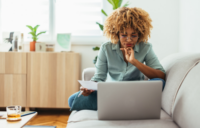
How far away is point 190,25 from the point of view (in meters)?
2.07

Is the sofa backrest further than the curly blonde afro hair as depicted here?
No

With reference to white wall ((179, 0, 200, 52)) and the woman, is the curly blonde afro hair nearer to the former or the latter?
the woman

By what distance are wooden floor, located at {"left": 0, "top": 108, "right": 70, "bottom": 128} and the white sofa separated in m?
1.18

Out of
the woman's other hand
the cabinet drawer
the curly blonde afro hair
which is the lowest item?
the woman's other hand

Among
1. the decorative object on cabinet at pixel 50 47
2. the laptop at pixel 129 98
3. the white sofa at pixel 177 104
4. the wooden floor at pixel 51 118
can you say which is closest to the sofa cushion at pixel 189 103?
the white sofa at pixel 177 104

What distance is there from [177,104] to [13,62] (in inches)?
83.1

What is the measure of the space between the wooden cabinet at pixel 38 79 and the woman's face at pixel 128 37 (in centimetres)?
123

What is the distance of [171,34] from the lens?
8.71 feet

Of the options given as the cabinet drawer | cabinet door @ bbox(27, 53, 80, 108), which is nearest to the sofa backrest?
cabinet door @ bbox(27, 53, 80, 108)

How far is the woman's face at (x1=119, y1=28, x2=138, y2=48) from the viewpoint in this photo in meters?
1.30

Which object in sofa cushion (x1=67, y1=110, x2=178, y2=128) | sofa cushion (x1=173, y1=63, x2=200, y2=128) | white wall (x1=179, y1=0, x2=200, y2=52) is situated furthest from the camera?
white wall (x1=179, y1=0, x2=200, y2=52)

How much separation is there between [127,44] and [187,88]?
1.70 feet

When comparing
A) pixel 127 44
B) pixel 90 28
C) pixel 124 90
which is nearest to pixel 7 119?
pixel 124 90


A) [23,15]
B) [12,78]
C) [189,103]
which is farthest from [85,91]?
[23,15]
